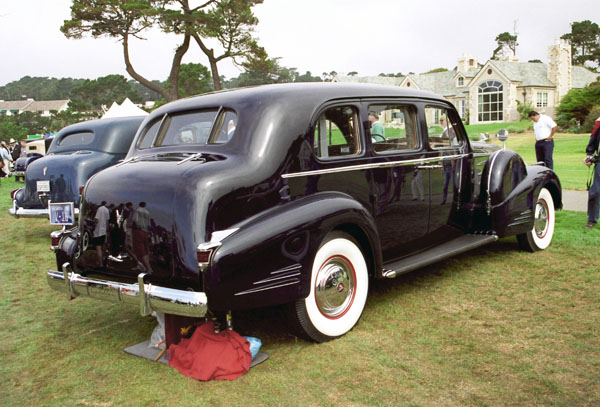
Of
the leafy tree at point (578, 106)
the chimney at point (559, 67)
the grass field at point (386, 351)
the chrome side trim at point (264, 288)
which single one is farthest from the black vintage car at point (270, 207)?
the chimney at point (559, 67)

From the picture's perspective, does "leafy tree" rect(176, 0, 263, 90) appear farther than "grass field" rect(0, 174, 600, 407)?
Yes

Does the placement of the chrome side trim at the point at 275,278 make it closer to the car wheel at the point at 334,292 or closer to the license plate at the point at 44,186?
the car wheel at the point at 334,292

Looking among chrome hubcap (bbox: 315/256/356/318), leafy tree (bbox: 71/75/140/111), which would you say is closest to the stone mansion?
chrome hubcap (bbox: 315/256/356/318)

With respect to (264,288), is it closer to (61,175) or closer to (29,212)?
(61,175)

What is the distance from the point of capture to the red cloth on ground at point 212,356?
10.8 feet

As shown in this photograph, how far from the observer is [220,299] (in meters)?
3.20

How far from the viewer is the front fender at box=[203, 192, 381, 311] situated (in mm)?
3197

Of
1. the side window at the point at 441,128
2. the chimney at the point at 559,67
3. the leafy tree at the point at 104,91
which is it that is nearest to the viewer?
the side window at the point at 441,128

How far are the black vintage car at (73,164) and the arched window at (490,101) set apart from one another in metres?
46.3

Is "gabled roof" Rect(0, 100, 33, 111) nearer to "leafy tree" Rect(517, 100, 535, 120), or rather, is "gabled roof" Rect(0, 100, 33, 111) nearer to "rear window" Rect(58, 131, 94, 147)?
"leafy tree" Rect(517, 100, 535, 120)

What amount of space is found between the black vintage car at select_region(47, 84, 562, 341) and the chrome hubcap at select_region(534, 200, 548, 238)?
154 cm

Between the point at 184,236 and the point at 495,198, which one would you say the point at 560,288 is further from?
the point at 184,236

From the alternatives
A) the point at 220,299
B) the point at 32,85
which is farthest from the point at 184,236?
the point at 32,85

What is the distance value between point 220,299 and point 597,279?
3.88 metres
